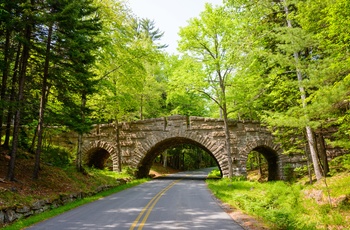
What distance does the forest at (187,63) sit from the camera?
1018cm

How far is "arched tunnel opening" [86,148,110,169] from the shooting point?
25484 mm

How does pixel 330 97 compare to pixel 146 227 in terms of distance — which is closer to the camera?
pixel 146 227

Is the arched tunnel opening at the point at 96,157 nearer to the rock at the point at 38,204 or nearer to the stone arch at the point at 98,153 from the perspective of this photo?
the stone arch at the point at 98,153

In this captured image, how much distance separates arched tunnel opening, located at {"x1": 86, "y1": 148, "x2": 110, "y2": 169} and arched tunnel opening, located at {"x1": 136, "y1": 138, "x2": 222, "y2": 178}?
15.3 ft

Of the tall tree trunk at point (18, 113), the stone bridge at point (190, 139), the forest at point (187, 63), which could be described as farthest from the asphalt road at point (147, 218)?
the stone bridge at point (190, 139)

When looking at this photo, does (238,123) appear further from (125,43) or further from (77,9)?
(77,9)

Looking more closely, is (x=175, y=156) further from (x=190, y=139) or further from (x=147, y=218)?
(x=147, y=218)

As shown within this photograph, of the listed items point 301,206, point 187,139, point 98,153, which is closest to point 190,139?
point 187,139

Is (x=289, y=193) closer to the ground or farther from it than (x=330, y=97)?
closer to the ground

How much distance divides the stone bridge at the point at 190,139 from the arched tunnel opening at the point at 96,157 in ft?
0.91

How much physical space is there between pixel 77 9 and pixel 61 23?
3.29ft

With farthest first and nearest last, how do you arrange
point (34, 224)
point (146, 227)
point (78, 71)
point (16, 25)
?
point (78, 71), point (16, 25), point (34, 224), point (146, 227)

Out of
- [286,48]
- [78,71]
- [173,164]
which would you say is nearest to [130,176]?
[78,71]

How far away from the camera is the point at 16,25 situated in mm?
10977
